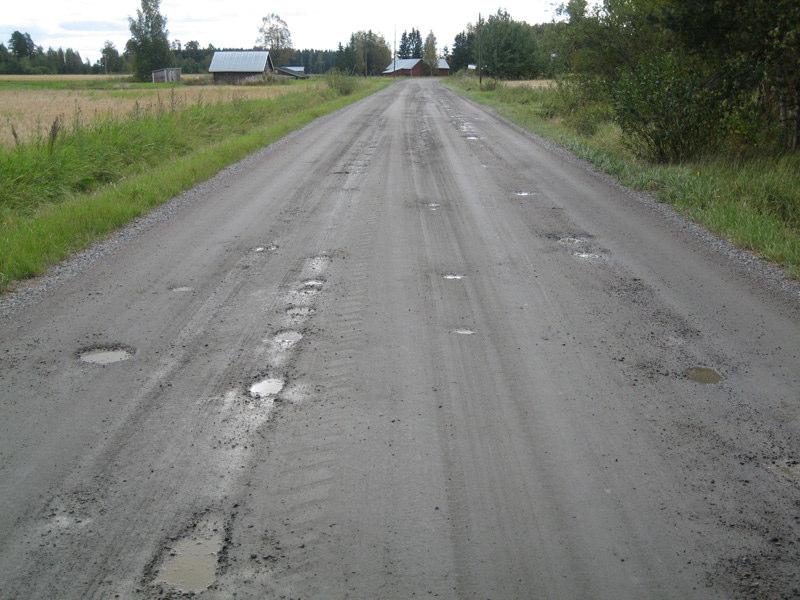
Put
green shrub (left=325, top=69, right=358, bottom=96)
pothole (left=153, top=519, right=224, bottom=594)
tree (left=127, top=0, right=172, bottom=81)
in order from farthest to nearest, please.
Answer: tree (left=127, top=0, right=172, bottom=81) < green shrub (left=325, top=69, right=358, bottom=96) < pothole (left=153, top=519, right=224, bottom=594)

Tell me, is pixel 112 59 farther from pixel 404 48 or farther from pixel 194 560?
pixel 194 560

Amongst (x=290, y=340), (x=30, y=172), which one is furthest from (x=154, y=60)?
Result: (x=290, y=340)

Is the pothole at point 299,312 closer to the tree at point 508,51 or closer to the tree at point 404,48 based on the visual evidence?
the tree at point 508,51

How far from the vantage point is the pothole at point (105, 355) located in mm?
4926

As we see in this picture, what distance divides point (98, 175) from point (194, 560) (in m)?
11.5

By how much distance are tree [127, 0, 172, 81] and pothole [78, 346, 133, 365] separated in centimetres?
10210

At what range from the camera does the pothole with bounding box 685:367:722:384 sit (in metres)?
4.65

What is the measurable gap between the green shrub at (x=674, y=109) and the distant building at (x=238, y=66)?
76.2 meters

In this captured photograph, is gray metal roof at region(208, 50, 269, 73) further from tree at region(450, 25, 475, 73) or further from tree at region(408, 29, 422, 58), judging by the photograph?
tree at region(408, 29, 422, 58)

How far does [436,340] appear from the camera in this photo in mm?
5254

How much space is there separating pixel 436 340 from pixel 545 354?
793 millimetres

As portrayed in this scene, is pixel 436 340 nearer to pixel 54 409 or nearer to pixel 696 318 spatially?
pixel 696 318

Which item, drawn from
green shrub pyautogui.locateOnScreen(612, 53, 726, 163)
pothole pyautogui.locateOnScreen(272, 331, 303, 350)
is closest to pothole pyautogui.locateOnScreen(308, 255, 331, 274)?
pothole pyautogui.locateOnScreen(272, 331, 303, 350)

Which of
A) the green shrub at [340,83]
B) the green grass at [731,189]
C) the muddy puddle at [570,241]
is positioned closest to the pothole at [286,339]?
the muddy puddle at [570,241]
